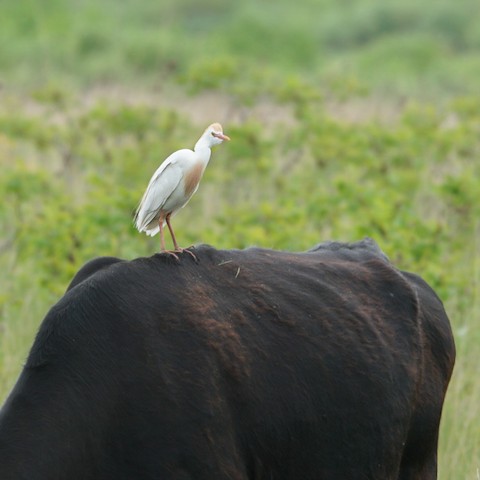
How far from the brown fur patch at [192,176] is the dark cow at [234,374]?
25cm

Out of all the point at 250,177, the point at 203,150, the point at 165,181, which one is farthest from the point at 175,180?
the point at 250,177

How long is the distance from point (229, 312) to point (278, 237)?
14.8ft

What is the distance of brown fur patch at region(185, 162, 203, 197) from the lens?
4.91m

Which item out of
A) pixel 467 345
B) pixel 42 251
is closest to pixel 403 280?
pixel 467 345

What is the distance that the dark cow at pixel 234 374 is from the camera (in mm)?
4406

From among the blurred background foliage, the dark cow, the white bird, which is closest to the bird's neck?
the white bird

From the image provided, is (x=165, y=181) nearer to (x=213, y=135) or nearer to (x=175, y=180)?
(x=175, y=180)

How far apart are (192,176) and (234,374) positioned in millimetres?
754

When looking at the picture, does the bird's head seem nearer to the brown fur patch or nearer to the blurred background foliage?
the brown fur patch

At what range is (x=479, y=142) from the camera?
1480 cm

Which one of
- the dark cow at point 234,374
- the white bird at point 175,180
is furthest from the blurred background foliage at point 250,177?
the white bird at point 175,180

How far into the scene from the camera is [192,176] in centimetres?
491

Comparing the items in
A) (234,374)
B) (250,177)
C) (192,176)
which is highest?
(192,176)

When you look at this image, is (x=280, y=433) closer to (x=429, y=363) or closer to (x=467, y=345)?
(x=429, y=363)
